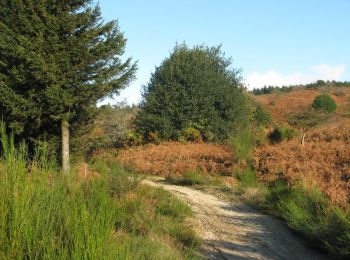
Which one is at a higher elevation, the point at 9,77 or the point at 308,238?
the point at 9,77

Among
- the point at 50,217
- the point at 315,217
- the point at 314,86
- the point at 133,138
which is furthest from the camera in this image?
the point at 314,86

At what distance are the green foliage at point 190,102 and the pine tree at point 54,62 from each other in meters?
15.7

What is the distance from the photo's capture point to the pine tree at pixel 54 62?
40.0 ft

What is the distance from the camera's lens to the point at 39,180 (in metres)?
3.18

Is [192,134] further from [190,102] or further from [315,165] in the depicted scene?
[315,165]

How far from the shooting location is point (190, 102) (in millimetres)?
29672

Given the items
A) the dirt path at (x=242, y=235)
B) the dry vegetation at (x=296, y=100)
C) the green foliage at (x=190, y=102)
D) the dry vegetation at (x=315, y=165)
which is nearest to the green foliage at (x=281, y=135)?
the dry vegetation at (x=315, y=165)

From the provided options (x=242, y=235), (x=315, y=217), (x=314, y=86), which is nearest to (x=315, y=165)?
(x=315, y=217)

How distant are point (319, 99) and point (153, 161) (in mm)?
30297

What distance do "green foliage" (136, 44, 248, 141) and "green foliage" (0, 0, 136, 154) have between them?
15.7 metres

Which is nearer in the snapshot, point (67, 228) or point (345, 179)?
point (67, 228)

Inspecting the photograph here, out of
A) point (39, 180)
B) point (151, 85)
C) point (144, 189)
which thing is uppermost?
point (151, 85)

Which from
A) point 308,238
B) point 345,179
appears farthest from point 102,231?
point 345,179

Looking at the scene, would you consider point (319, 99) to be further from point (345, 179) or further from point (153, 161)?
point (345, 179)
